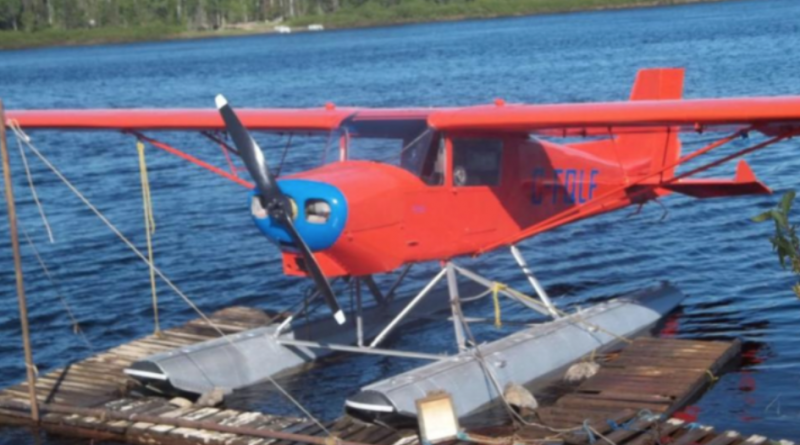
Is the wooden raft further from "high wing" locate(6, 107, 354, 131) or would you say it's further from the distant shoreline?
the distant shoreline

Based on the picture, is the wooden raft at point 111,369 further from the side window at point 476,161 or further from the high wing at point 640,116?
the high wing at point 640,116

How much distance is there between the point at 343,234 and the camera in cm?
965

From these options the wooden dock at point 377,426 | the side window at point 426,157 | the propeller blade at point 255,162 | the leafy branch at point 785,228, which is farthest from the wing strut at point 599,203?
the leafy branch at point 785,228

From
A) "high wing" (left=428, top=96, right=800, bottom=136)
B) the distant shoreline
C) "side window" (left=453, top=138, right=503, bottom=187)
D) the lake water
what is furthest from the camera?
the distant shoreline

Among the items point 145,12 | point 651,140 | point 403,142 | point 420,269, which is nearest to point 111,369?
point 403,142

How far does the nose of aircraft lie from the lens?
31.2 feet

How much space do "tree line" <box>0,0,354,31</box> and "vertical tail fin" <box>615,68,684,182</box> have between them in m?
108

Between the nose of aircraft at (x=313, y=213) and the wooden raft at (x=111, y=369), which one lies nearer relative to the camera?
the nose of aircraft at (x=313, y=213)

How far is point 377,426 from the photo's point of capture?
Answer: 30.7 ft

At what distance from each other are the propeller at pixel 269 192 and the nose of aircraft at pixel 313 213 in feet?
0.17

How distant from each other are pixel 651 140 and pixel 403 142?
3.76 meters

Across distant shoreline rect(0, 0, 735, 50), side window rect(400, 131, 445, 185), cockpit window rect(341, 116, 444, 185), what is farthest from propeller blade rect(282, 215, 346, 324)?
distant shoreline rect(0, 0, 735, 50)

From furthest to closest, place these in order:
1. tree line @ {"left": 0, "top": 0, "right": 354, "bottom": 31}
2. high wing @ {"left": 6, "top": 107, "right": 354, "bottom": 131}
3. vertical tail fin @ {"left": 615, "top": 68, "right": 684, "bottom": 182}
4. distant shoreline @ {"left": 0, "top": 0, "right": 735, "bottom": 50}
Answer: tree line @ {"left": 0, "top": 0, "right": 354, "bottom": 31} < distant shoreline @ {"left": 0, "top": 0, "right": 735, "bottom": 50} < vertical tail fin @ {"left": 615, "top": 68, "right": 684, "bottom": 182} < high wing @ {"left": 6, "top": 107, "right": 354, "bottom": 131}

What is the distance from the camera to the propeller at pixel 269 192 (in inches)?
373
